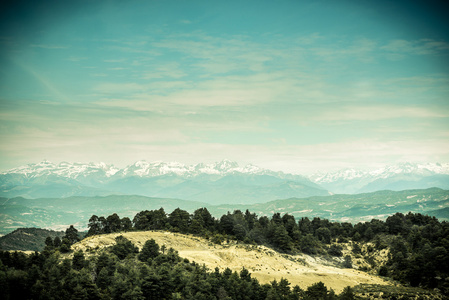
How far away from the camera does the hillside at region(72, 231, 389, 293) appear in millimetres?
94625

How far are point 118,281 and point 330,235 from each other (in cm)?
11785

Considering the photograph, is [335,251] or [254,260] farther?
[335,251]

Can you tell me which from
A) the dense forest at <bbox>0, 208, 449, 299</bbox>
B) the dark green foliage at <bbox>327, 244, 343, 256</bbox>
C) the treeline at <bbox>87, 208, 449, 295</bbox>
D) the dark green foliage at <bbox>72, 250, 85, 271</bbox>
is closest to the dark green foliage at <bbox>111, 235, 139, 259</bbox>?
the dense forest at <bbox>0, 208, 449, 299</bbox>

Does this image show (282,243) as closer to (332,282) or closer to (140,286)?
(332,282)

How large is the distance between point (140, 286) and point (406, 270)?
8228cm

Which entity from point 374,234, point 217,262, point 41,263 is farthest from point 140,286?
point 374,234

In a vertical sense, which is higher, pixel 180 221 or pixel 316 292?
pixel 180 221

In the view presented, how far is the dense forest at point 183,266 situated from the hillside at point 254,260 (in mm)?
6077

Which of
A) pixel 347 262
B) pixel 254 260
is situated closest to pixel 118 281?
pixel 254 260

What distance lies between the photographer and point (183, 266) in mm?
85875

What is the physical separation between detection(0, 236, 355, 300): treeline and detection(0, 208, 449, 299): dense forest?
0.54ft

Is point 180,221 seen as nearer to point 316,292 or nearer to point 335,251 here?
point 335,251

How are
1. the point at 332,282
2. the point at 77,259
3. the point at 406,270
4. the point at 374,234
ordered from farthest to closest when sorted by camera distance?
1. the point at 374,234
2. the point at 406,270
3. the point at 332,282
4. the point at 77,259

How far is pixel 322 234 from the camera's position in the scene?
16088 centimetres
